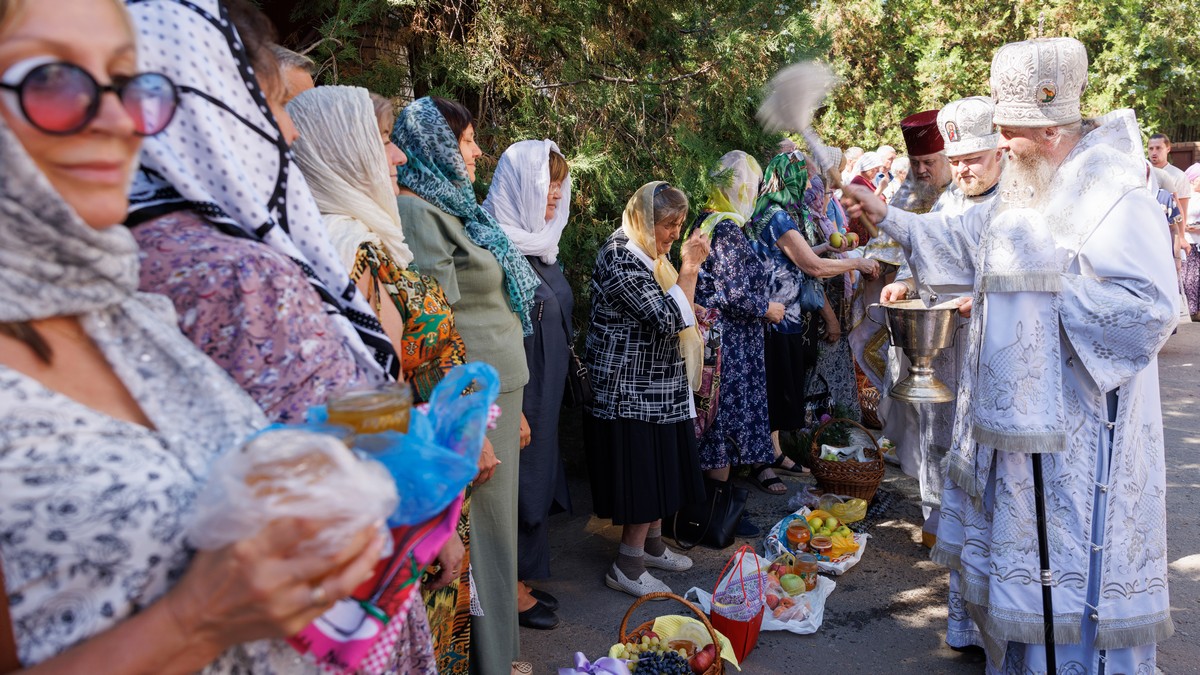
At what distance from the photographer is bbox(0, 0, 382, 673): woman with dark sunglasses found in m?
0.86

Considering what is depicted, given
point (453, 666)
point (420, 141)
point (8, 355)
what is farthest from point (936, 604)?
point (8, 355)

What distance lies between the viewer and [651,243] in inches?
160

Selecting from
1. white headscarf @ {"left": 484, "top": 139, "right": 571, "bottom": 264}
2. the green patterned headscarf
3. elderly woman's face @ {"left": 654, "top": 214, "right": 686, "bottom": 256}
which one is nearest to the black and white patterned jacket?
elderly woman's face @ {"left": 654, "top": 214, "right": 686, "bottom": 256}

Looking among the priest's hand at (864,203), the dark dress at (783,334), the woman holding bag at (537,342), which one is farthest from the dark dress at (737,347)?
the woman holding bag at (537,342)

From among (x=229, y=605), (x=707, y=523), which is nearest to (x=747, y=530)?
(x=707, y=523)

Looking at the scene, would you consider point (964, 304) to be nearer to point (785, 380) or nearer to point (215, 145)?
point (785, 380)

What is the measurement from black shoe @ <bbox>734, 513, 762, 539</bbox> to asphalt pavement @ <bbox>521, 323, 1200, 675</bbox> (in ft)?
0.58

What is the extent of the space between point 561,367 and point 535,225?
0.69m

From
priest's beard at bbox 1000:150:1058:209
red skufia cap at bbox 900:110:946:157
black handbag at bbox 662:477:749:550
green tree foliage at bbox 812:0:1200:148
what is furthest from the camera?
green tree foliage at bbox 812:0:1200:148

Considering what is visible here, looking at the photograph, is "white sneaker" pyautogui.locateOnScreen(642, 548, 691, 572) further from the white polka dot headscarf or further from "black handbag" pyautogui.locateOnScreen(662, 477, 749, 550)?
the white polka dot headscarf

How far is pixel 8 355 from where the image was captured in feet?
2.95

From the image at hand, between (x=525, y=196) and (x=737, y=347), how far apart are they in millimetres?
2010

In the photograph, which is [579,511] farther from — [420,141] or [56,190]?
[56,190]

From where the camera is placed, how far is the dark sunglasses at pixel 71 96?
2.94 feet
